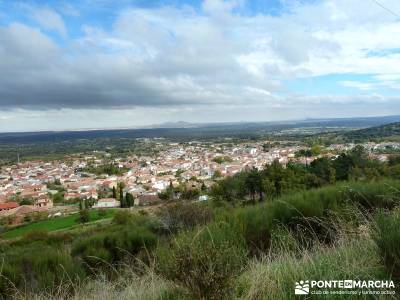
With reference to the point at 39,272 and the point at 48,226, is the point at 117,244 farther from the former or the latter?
the point at 48,226

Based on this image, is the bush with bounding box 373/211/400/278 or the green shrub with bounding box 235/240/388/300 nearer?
the bush with bounding box 373/211/400/278

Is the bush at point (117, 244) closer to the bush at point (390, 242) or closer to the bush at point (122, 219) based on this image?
the bush at point (390, 242)

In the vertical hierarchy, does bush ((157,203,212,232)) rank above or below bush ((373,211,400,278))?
below

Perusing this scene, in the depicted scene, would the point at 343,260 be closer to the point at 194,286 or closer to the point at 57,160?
the point at 194,286

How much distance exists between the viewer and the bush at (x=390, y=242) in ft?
7.37

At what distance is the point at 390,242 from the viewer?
230 cm

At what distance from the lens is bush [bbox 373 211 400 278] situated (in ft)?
7.37

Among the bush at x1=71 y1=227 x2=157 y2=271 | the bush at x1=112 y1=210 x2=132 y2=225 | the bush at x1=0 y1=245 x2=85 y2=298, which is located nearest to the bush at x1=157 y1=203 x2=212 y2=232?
the bush at x1=71 y1=227 x2=157 y2=271

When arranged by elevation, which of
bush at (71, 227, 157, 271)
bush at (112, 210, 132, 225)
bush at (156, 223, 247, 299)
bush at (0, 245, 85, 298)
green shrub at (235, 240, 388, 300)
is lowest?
bush at (112, 210, 132, 225)

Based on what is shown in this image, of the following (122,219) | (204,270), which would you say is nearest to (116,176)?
(122,219)

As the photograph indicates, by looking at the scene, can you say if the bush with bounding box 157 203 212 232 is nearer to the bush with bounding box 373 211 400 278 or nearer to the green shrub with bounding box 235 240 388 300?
the green shrub with bounding box 235 240 388 300

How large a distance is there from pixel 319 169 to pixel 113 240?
1431 centimetres

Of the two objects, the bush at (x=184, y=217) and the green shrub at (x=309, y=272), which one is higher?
the green shrub at (x=309, y=272)

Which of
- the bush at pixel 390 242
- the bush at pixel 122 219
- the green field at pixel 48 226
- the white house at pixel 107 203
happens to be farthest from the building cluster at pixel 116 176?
the bush at pixel 390 242
